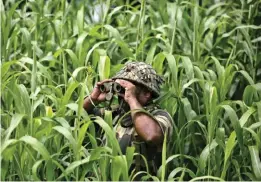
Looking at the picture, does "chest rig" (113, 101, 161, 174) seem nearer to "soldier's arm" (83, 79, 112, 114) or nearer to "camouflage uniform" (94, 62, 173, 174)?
"camouflage uniform" (94, 62, 173, 174)

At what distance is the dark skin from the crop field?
9 centimetres

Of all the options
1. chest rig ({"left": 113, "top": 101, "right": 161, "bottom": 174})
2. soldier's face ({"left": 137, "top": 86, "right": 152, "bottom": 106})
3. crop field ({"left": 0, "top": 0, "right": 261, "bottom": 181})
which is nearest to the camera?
crop field ({"left": 0, "top": 0, "right": 261, "bottom": 181})


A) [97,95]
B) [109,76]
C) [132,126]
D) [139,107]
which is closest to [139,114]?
[139,107]

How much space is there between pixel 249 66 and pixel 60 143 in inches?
64.1

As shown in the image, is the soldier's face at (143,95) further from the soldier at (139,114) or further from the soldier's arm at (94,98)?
the soldier's arm at (94,98)

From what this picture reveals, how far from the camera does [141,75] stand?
3.59 m

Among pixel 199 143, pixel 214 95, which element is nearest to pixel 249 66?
pixel 199 143

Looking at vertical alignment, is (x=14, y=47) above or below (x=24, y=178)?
above

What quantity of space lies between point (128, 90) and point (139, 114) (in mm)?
139

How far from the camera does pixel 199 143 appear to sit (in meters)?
4.12

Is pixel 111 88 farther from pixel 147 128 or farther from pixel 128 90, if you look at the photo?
pixel 147 128

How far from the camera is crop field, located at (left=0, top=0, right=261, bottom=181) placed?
3.33 metres

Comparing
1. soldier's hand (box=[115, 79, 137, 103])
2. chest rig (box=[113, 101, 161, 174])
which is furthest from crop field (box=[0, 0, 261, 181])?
soldier's hand (box=[115, 79, 137, 103])

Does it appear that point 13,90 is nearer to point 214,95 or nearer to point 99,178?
point 99,178
